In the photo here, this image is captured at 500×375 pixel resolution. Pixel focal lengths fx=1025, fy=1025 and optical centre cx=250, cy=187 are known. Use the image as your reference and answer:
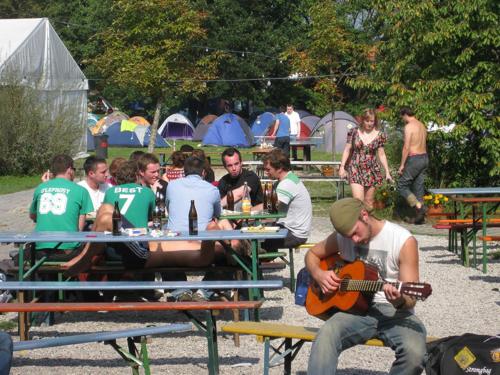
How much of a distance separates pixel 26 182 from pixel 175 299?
1714cm

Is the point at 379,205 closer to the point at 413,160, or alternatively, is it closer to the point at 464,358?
the point at 413,160

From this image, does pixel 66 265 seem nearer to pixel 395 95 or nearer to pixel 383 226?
pixel 383 226

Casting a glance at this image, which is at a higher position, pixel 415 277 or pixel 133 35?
pixel 133 35

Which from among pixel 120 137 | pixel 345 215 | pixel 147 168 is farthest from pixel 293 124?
pixel 345 215

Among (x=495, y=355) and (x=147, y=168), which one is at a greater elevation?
(x=147, y=168)

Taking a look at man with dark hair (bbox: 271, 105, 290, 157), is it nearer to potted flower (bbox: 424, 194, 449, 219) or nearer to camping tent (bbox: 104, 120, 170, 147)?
potted flower (bbox: 424, 194, 449, 219)

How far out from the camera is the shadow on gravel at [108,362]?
7289 millimetres

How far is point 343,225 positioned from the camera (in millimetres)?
5504

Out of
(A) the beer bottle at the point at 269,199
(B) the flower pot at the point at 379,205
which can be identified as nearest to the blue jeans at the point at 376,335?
(A) the beer bottle at the point at 269,199

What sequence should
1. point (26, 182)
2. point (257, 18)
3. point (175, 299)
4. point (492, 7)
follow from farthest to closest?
point (257, 18)
point (26, 182)
point (492, 7)
point (175, 299)

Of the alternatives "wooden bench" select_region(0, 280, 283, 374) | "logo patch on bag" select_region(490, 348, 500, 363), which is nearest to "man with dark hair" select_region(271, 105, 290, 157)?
"wooden bench" select_region(0, 280, 283, 374)

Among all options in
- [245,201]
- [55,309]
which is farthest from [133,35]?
[55,309]

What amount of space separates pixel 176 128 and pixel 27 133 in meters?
24.7

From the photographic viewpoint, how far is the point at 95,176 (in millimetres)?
10609
